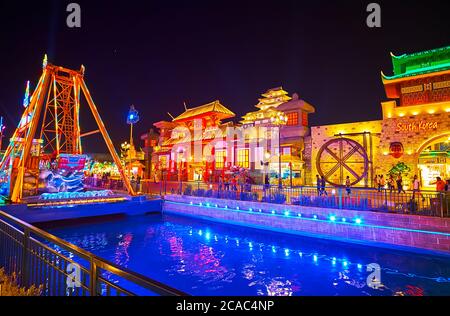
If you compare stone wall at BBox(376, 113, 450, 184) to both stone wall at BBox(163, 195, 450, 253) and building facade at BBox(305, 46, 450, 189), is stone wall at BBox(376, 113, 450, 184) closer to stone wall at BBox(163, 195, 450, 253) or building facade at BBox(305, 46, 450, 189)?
building facade at BBox(305, 46, 450, 189)

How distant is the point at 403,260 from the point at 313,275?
4.23m

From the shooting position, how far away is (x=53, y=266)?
434cm

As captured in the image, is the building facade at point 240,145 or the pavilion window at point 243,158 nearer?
the building facade at point 240,145

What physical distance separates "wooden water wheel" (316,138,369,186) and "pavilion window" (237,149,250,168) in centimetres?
804

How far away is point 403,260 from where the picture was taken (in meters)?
10.8

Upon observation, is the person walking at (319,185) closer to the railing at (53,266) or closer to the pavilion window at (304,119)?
the pavilion window at (304,119)

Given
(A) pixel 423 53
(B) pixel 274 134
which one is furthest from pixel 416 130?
(B) pixel 274 134

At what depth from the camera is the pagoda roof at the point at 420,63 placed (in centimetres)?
1953

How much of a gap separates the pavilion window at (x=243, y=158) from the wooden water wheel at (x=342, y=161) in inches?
316

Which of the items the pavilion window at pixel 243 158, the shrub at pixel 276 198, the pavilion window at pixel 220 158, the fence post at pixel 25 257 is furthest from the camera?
the pavilion window at pixel 220 158

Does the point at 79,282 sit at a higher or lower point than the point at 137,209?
higher

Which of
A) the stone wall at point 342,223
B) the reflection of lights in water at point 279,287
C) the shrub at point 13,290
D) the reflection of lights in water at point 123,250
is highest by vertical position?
the shrub at point 13,290

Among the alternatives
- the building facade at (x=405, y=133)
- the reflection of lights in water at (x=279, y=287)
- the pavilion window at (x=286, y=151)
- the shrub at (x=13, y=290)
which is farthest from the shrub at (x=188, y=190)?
the shrub at (x=13, y=290)
